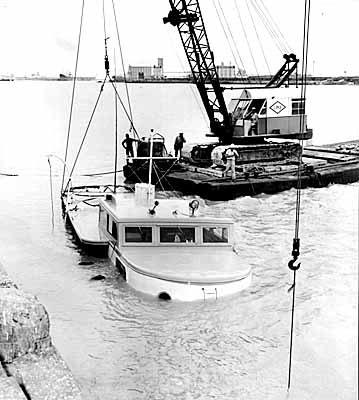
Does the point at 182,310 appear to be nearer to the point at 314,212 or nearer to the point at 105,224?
the point at 105,224

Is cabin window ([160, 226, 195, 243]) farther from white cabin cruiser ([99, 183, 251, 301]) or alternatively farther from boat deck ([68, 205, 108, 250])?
boat deck ([68, 205, 108, 250])

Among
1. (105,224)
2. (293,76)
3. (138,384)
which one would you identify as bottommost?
(138,384)

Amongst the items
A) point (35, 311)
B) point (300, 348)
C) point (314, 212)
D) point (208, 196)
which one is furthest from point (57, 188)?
point (35, 311)

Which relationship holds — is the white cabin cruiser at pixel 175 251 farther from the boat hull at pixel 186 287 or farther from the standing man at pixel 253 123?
the standing man at pixel 253 123

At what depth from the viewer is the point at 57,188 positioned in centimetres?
1650

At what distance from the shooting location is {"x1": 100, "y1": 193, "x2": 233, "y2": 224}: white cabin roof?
7.94 metres

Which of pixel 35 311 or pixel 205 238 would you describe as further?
pixel 205 238

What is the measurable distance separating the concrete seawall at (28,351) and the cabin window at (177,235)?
3981 mm

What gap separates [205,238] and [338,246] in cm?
293

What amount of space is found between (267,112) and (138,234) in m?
8.99

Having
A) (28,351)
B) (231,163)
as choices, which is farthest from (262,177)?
(28,351)

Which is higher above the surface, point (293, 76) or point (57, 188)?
point (293, 76)

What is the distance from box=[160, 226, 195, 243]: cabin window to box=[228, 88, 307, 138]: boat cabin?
28.8ft

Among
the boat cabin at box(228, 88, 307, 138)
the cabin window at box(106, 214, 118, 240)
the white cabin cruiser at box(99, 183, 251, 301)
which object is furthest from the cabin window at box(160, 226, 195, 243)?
the boat cabin at box(228, 88, 307, 138)
